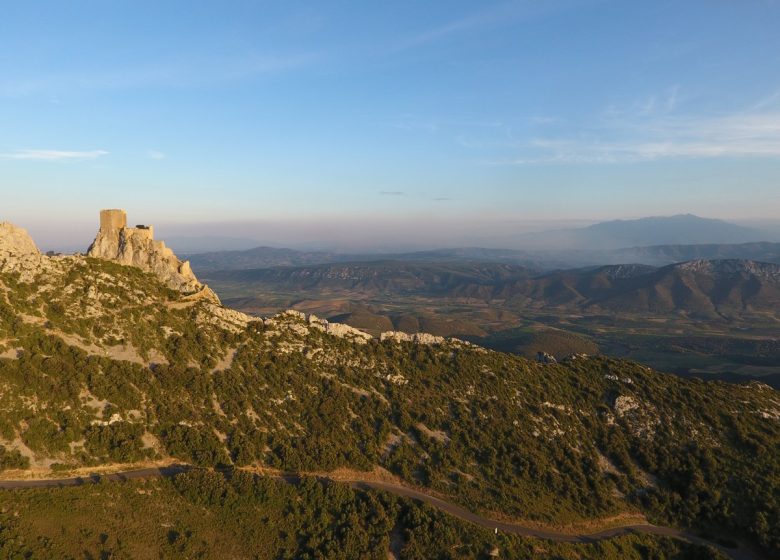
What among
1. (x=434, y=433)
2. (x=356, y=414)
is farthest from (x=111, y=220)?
(x=434, y=433)

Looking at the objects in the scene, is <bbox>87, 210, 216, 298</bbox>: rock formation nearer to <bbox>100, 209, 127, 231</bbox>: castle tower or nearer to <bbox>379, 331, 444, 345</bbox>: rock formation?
<bbox>100, 209, 127, 231</bbox>: castle tower

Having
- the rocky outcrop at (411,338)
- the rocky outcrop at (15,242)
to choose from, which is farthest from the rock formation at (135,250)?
the rocky outcrop at (411,338)

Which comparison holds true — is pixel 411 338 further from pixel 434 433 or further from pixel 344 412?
pixel 344 412

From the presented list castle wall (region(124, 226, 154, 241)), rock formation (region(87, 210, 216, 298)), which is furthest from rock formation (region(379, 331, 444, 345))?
castle wall (region(124, 226, 154, 241))

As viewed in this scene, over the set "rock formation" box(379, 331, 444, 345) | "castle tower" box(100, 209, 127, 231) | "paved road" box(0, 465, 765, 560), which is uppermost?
"castle tower" box(100, 209, 127, 231)

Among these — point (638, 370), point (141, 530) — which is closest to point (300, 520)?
point (141, 530)

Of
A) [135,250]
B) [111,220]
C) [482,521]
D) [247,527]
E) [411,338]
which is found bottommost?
[482,521]
